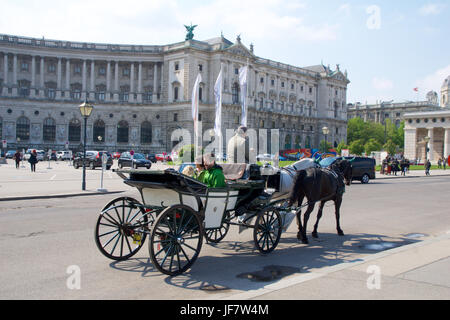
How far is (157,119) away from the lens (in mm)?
82062

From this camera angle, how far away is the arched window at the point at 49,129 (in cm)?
7706

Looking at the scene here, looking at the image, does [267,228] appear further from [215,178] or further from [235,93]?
[235,93]

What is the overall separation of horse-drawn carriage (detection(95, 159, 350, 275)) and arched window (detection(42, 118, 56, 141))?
73467 millimetres

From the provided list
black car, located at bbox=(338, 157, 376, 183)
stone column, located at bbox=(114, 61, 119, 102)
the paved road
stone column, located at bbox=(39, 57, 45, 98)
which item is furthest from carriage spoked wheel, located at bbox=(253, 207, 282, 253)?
stone column, located at bbox=(39, 57, 45, 98)

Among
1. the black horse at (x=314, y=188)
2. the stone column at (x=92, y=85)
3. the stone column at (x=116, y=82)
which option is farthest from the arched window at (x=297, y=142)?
the black horse at (x=314, y=188)

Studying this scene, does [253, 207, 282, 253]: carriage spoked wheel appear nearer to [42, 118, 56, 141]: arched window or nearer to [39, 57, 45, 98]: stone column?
[42, 118, 56, 141]: arched window

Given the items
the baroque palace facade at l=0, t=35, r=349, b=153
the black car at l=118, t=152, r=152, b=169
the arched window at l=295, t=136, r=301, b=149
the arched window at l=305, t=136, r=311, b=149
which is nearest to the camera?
A: the black car at l=118, t=152, r=152, b=169

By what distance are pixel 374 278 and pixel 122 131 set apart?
78.0 m

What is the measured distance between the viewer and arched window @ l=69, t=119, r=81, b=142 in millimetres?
78312

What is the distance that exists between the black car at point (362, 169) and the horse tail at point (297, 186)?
22.9m

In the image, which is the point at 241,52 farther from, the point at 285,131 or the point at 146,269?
the point at 146,269

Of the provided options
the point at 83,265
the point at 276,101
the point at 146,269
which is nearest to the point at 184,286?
the point at 146,269

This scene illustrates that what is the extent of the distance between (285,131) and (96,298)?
95255 millimetres

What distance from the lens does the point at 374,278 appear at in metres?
6.53
